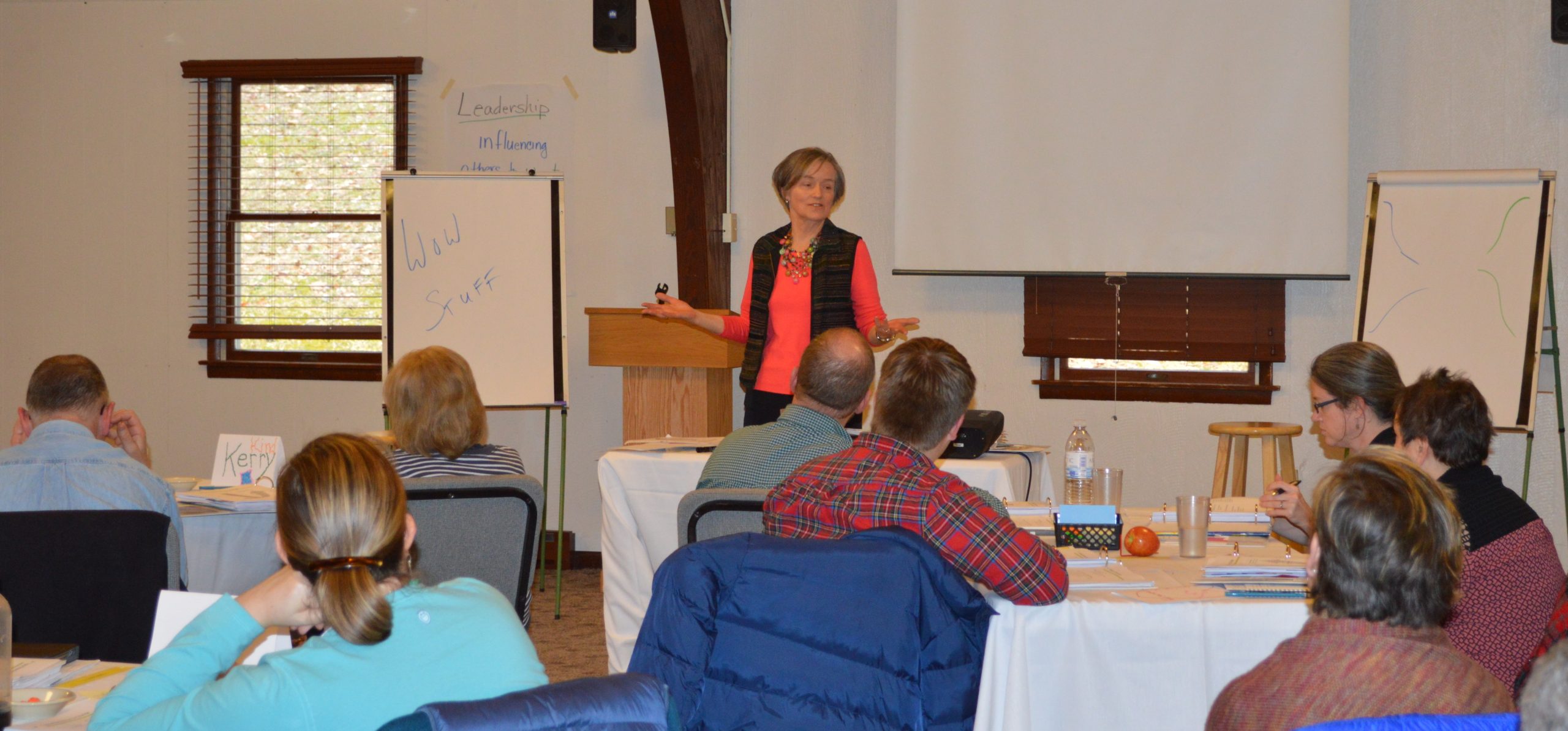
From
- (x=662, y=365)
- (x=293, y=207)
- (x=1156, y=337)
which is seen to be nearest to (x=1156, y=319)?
(x=1156, y=337)

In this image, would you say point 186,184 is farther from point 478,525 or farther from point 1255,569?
point 1255,569

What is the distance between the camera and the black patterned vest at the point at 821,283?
436 centimetres

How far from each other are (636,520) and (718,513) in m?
1.15

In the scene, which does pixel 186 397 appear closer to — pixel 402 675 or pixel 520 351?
pixel 520 351

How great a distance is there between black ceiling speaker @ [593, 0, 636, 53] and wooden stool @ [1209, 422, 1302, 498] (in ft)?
9.56

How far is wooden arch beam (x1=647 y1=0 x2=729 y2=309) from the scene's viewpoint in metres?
5.52

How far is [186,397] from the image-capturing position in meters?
6.42

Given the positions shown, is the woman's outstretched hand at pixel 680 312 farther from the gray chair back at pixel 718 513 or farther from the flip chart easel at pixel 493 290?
the gray chair back at pixel 718 513

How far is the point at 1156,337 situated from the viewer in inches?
218

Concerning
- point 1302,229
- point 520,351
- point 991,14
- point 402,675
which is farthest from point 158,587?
point 1302,229

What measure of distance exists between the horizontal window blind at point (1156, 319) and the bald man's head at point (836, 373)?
9.58 feet

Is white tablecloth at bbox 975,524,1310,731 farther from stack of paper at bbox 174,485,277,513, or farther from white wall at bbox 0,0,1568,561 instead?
white wall at bbox 0,0,1568,561

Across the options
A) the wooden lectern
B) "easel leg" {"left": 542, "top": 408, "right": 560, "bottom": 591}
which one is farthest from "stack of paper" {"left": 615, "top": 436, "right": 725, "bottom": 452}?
the wooden lectern

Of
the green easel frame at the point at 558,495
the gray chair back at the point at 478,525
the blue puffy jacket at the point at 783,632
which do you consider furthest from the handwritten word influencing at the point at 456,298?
the blue puffy jacket at the point at 783,632
